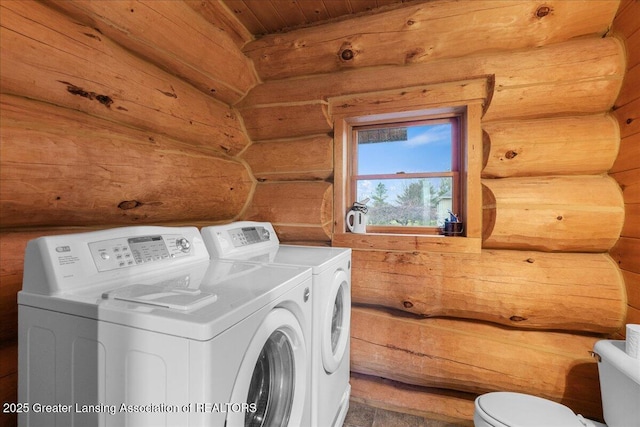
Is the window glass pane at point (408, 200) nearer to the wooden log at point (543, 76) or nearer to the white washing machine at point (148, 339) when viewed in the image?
the wooden log at point (543, 76)

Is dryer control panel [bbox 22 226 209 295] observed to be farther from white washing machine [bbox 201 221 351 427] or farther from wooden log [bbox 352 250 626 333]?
wooden log [bbox 352 250 626 333]

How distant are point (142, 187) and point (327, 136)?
48.3 inches

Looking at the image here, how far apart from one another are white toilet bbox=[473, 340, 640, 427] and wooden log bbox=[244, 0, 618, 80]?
1.64 m

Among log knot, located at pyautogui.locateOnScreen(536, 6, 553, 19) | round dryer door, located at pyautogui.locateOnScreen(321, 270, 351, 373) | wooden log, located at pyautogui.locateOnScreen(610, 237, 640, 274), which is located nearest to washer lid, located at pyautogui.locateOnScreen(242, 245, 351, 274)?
round dryer door, located at pyautogui.locateOnScreen(321, 270, 351, 373)

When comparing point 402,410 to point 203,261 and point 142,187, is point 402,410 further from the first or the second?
point 142,187

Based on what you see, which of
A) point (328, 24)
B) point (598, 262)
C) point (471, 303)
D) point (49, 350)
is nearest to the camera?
point (49, 350)

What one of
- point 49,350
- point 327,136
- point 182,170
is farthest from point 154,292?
point 327,136

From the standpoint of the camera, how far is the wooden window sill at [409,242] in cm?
175

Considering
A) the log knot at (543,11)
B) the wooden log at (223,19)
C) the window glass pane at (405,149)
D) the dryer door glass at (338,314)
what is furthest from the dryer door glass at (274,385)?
the log knot at (543,11)

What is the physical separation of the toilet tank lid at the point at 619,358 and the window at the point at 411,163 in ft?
2.20

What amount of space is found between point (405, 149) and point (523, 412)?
1641 millimetres

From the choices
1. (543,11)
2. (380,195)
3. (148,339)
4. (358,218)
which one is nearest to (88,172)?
(148,339)

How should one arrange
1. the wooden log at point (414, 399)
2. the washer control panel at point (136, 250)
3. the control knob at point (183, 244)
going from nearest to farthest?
the washer control panel at point (136, 250) < the control knob at point (183, 244) < the wooden log at point (414, 399)

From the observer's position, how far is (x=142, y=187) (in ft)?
4.69
